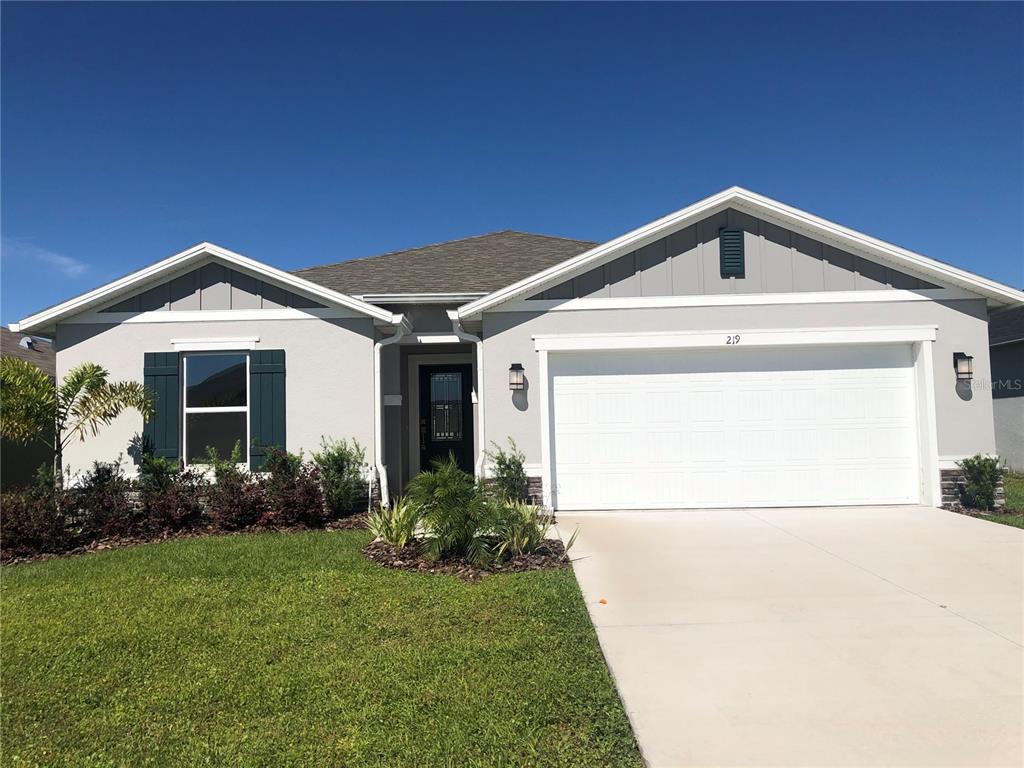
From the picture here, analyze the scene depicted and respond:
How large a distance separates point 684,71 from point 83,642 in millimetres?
11643

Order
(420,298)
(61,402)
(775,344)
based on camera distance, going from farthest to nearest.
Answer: (420,298), (775,344), (61,402)

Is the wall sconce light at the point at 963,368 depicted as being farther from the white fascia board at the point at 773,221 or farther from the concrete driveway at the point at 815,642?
the concrete driveway at the point at 815,642

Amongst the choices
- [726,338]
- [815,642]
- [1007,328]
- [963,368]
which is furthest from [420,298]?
[1007,328]

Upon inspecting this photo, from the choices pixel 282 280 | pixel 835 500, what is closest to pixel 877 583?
pixel 835 500

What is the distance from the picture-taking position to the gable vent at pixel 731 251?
8703mm

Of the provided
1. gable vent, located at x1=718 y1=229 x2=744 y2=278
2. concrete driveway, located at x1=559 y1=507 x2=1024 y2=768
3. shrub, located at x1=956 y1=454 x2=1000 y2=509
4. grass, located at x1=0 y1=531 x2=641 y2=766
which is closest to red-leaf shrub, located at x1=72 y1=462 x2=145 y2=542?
grass, located at x1=0 y1=531 x2=641 y2=766

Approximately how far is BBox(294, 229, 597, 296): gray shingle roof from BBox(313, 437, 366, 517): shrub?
2.75 metres

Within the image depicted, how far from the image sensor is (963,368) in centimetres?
840

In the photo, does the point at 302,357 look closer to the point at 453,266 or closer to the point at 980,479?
the point at 453,266

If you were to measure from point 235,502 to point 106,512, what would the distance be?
1.55 m

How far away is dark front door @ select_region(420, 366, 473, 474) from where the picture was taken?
439 inches

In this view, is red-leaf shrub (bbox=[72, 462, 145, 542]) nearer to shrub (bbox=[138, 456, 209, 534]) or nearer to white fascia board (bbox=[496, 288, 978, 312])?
shrub (bbox=[138, 456, 209, 534])

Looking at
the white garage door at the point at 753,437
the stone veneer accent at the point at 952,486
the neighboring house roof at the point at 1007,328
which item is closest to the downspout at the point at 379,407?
the white garage door at the point at 753,437

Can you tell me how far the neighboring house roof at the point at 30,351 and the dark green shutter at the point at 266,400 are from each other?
7989mm
